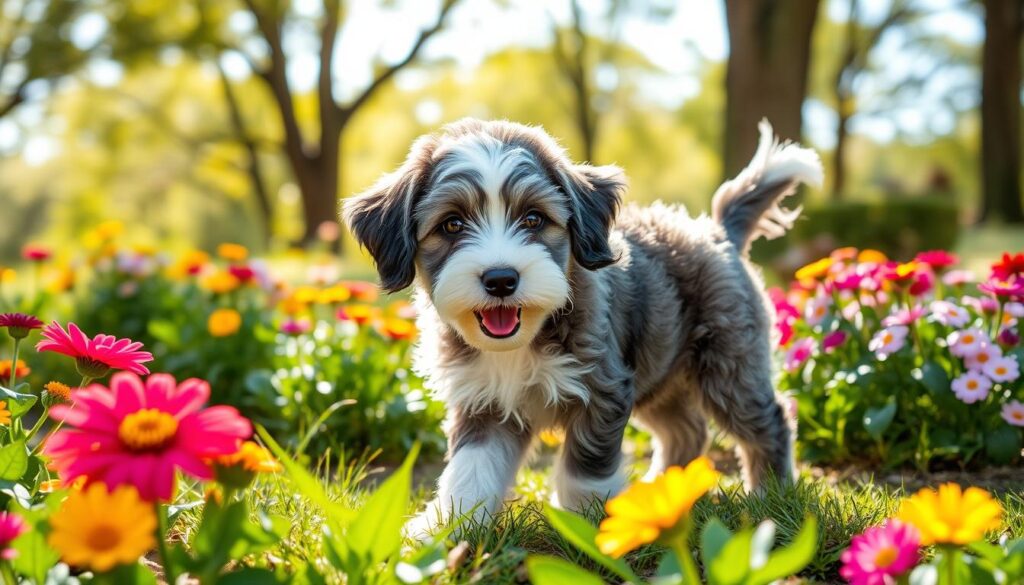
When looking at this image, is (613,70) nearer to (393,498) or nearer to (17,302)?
(17,302)

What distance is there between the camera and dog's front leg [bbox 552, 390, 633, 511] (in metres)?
3.43

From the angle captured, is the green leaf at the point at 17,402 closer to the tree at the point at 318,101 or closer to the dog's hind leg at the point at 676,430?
the dog's hind leg at the point at 676,430

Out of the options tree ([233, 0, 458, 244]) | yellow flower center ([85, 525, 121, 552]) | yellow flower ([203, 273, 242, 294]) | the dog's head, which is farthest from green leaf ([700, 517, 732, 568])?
tree ([233, 0, 458, 244])

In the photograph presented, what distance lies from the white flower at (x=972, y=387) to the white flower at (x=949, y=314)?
25cm

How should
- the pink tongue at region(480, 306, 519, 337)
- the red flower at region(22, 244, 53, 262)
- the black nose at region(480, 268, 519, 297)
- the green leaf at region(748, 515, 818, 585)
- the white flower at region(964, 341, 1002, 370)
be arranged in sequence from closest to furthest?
1. the green leaf at region(748, 515, 818, 585)
2. the black nose at region(480, 268, 519, 297)
3. the pink tongue at region(480, 306, 519, 337)
4. the white flower at region(964, 341, 1002, 370)
5. the red flower at region(22, 244, 53, 262)

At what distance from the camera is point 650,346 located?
386 centimetres

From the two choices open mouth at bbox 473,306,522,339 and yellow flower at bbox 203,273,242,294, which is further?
yellow flower at bbox 203,273,242,294

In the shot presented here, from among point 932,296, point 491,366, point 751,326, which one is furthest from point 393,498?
point 932,296

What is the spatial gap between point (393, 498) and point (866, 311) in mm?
3232

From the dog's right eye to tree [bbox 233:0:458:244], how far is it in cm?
1816

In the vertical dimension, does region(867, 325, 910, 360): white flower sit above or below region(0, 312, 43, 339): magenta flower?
below

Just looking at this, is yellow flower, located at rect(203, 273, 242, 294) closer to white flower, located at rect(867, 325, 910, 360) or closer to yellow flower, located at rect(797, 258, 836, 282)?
yellow flower, located at rect(797, 258, 836, 282)

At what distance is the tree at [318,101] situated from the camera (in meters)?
20.5

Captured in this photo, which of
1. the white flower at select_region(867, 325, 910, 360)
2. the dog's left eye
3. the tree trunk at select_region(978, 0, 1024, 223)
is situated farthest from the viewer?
the tree trunk at select_region(978, 0, 1024, 223)
